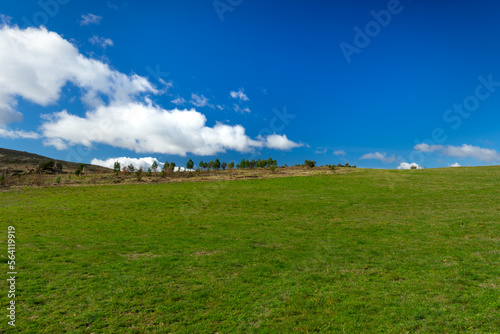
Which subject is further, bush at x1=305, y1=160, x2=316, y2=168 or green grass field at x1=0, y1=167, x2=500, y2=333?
bush at x1=305, y1=160, x2=316, y2=168

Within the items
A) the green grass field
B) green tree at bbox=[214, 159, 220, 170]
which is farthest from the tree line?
the green grass field

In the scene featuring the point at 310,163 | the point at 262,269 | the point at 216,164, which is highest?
the point at 310,163

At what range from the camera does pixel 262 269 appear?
1511 cm

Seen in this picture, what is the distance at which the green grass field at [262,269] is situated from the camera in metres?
9.58

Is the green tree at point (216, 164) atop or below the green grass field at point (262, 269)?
atop

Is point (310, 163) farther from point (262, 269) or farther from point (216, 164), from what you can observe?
point (262, 269)

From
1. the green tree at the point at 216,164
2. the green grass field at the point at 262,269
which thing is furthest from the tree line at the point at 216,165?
the green grass field at the point at 262,269

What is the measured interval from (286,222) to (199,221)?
445 inches

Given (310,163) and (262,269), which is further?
(310,163)

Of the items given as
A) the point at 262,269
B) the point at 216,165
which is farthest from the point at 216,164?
the point at 262,269

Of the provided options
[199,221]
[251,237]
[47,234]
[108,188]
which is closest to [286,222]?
[251,237]

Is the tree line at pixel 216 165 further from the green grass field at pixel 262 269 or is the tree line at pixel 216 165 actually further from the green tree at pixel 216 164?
the green grass field at pixel 262 269

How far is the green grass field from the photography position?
377 inches

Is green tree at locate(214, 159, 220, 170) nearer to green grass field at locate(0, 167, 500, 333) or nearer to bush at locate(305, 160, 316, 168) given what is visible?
bush at locate(305, 160, 316, 168)
